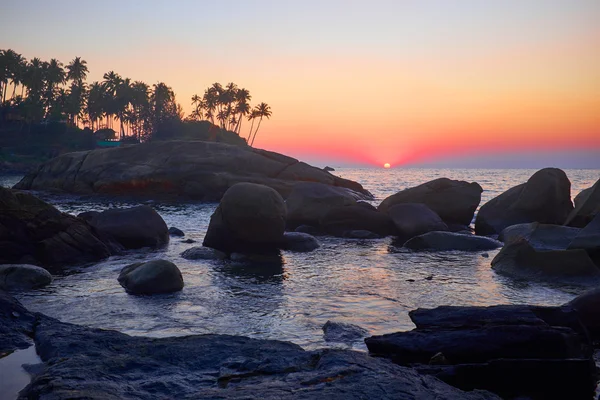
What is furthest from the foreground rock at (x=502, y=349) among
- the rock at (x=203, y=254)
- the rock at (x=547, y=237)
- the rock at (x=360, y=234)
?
the rock at (x=360, y=234)

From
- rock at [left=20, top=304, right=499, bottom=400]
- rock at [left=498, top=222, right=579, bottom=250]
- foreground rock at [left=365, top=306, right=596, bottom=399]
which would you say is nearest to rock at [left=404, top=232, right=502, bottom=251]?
rock at [left=498, top=222, right=579, bottom=250]

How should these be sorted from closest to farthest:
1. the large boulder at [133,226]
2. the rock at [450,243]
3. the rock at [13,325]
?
the rock at [13,325] < the large boulder at [133,226] < the rock at [450,243]

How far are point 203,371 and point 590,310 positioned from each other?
17.9 feet

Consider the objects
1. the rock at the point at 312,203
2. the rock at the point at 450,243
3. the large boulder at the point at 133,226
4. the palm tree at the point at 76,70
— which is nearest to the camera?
the large boulder at the point at 133,226

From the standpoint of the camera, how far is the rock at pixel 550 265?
35.8ft

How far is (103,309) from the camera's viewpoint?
341 inches

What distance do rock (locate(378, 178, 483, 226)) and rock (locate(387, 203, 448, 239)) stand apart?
1992 mm

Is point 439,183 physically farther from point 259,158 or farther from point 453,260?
point 259,158

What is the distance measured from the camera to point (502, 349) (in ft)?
18.5

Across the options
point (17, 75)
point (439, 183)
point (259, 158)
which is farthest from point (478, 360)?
point (17, 75)

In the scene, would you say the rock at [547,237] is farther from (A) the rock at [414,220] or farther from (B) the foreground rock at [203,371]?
(B) the foreground rock at [203,371]

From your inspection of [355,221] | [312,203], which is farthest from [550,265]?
[312,203]

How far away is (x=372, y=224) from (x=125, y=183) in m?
28.2

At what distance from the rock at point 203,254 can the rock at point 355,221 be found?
21.0ft
